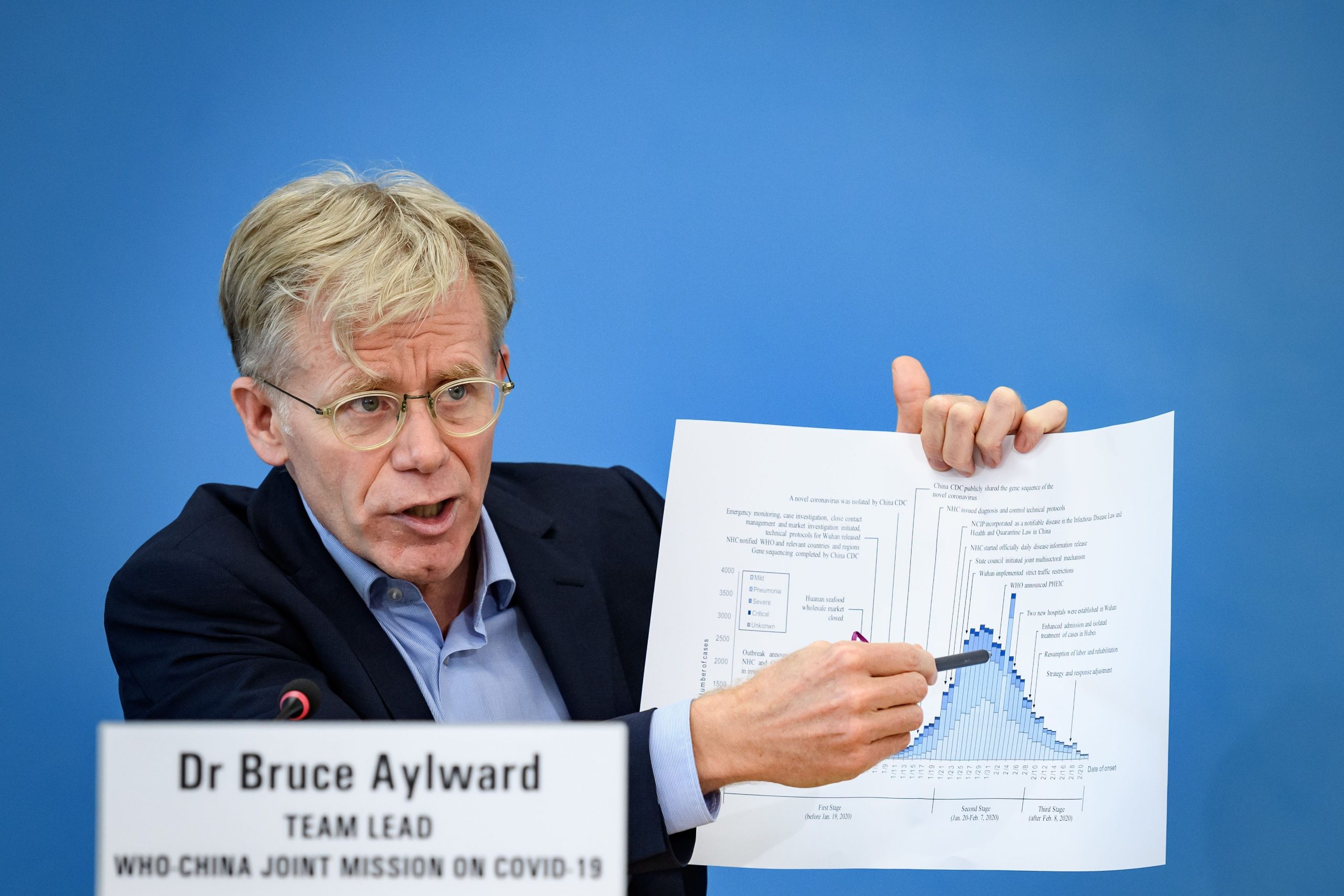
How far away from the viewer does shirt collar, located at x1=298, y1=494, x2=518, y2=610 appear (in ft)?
5.10

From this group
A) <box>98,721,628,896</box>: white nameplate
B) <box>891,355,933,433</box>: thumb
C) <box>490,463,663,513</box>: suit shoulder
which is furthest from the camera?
<box>490,463,663,513</box>: suit shoulder

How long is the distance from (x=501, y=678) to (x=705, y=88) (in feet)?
4.42

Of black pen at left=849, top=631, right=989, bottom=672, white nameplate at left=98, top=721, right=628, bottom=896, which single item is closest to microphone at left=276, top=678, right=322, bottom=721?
white nameplate at left=98, top=721, right=628, bottom=896

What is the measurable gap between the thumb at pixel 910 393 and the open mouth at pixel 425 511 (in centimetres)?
63

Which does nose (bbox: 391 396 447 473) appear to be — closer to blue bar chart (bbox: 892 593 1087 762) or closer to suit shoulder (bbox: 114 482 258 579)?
suit shoulder (bbox: 114 482 258 579)

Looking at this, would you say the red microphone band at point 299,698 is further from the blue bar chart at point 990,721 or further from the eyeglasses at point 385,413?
the blue bar chart at point 990,721

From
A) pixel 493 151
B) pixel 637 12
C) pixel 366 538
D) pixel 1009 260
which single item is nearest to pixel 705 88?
pixel 637 12

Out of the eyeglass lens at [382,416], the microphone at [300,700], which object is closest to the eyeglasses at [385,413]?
the eyeglass lens at [382,416]

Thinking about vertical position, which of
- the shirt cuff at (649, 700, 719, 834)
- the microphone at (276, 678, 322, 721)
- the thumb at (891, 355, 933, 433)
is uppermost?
the thumb at (891, 355, 933, 433)

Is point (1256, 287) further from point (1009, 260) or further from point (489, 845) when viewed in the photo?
point (489, 845)

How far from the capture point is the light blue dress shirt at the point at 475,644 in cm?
156

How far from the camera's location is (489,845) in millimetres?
833

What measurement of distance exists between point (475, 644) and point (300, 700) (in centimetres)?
64

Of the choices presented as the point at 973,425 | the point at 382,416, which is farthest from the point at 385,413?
the point at 973,425
